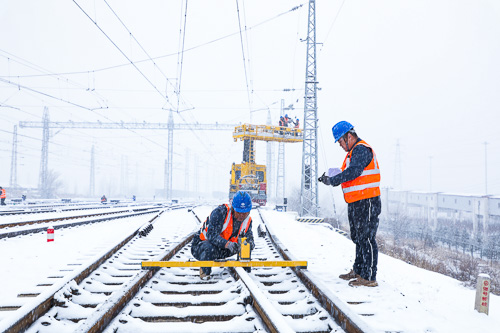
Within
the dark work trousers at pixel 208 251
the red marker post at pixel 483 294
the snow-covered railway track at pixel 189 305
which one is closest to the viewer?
the snow-covered railway track at pixel 189 305

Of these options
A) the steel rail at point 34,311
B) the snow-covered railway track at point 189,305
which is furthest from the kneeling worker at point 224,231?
the steel rail at point 34,311

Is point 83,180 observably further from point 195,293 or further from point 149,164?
point 195,293

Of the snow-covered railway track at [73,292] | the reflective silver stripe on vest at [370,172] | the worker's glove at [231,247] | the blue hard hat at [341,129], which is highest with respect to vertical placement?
the blue hard hat at [341,129]

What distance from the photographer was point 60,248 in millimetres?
6496

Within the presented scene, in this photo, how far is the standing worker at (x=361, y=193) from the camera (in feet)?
13.0

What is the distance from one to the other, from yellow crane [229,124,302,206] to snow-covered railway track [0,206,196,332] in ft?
55.0

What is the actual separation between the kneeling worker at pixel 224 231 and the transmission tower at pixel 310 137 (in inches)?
476

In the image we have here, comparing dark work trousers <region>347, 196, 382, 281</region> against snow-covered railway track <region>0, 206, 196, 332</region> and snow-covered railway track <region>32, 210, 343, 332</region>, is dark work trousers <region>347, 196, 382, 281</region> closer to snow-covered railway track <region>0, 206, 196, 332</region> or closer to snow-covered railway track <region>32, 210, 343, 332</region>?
snow-covered railway track <region>32, 210, 343, 332</region>

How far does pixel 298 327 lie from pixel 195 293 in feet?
4.40

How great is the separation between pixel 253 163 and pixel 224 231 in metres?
19.8

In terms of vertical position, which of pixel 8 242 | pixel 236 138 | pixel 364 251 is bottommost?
pixel 8 242

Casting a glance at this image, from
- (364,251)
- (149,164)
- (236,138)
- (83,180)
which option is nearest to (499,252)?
(236,138)

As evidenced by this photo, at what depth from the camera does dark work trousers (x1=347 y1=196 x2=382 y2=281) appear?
13.3 ft

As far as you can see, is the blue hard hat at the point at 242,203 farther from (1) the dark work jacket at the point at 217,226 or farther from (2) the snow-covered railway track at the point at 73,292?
(2) the snow-covered railway track at the point at 73,292
